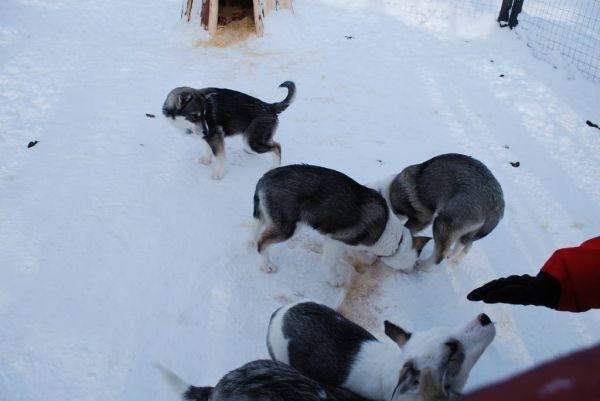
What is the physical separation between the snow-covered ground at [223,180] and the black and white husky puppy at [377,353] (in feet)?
2.01

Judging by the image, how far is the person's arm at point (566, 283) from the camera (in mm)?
2344

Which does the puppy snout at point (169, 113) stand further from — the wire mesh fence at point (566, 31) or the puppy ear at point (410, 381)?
the wire mesh fence at point (566, 31)

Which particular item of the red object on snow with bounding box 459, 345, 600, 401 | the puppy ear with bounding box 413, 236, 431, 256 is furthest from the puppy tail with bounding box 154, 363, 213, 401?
the red object on snow with bounding box 459, 345, 600, 401

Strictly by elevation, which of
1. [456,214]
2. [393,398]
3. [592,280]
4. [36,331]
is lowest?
[36,331]

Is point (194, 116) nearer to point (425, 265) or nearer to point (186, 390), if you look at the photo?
point (425, 265)

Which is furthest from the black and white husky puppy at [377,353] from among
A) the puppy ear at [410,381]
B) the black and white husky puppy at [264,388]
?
the black and white husky puppy at [264,388]

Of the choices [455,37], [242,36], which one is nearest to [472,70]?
[455,37]

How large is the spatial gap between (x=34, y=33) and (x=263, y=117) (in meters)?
4.86

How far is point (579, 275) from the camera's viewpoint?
2387 mm

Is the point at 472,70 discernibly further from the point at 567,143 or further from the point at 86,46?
the point at 86,46

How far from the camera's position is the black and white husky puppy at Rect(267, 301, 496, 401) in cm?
239

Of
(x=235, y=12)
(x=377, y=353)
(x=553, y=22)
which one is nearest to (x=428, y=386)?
(x=377, y=353)

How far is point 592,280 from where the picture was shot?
92.1 inches

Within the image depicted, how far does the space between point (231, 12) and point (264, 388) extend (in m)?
7.31
